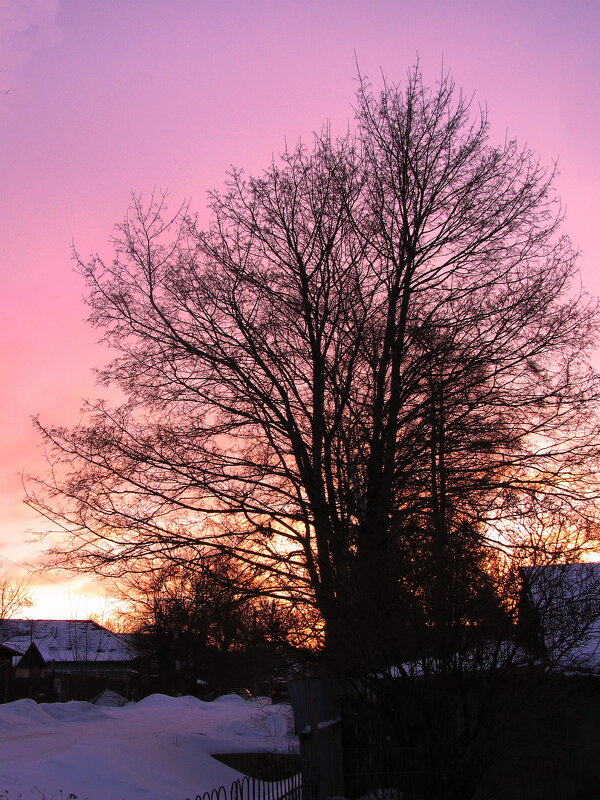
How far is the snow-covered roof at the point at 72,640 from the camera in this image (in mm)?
79938

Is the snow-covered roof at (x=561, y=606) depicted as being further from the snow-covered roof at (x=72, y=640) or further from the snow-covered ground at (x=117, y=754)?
the snow-covered roof at (x=72, y=640)

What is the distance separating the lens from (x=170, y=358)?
1272 centimetres

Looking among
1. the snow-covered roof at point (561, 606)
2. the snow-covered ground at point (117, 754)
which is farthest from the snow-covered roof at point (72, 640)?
the snow-covered roof at point (561, 606)

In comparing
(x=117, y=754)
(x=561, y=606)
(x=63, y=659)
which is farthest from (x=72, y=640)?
(x=561, y=606)

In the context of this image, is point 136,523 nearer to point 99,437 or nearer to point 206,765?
point 99,437

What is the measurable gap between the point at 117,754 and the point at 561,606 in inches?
313

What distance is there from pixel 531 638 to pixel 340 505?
3523 mm

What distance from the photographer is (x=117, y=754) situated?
12.9 m

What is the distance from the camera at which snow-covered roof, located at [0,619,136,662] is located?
7994cm

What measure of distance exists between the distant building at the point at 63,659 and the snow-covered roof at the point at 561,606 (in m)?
40.4

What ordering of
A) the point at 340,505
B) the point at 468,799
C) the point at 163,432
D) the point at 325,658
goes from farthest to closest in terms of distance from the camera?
the point at 163,432 → the point at 340,505 → the point at 325,658 → the point at 468,799

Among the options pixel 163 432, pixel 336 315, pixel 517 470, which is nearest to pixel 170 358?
pixel 163 432

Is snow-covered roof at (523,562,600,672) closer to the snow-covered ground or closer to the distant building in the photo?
the snow-covered ground

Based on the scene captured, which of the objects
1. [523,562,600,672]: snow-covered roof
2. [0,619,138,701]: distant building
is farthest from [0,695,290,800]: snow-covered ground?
[0,619,138,701]: distant building
